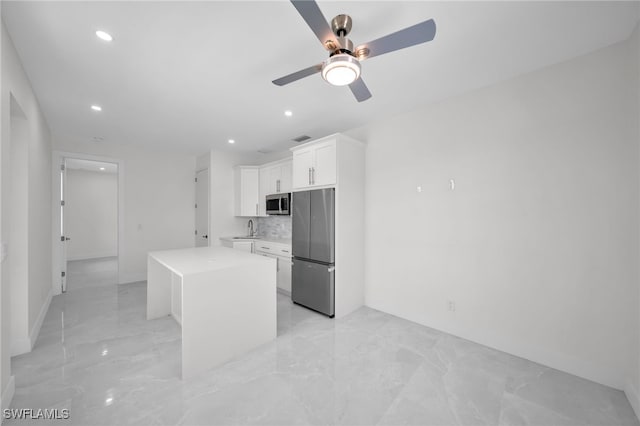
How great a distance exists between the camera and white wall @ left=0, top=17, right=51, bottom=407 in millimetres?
1690

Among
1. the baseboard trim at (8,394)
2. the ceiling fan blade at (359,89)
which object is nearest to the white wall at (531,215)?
the ceiling fan blade at (359,89)

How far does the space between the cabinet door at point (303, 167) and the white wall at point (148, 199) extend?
3136 millimetres

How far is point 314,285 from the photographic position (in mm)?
3400

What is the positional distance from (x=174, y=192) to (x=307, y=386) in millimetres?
4912

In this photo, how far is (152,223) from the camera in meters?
5.13

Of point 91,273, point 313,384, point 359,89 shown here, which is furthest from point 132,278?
point 359,89

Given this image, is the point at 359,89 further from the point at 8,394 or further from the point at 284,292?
the point at 284,292

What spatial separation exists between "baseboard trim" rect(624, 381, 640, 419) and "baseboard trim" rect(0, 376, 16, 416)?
4.07 m

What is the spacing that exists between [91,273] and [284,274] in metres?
4.72

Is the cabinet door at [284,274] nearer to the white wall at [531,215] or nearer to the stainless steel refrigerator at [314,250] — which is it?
the stainless steel refrigerator at [314,250]

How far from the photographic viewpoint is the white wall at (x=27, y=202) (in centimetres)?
169

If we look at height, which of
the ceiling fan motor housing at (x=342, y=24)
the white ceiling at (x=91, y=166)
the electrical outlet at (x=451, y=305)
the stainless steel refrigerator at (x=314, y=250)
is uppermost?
the white ceiling at (x=91, y=166)

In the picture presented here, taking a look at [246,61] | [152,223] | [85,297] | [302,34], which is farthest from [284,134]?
[85,297]

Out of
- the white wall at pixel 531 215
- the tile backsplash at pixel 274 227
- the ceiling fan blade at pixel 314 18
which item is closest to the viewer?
the ceiling fan blade at pixel 314 18
